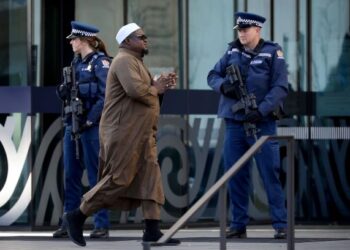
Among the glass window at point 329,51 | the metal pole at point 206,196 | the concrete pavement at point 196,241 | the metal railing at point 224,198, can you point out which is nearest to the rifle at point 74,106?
the concrete pavement at point 196,241

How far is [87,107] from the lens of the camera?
1177cm

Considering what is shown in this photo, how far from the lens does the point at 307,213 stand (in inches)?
567

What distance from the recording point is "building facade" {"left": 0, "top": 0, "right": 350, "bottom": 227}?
537 inches

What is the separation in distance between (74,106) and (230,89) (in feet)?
4.94

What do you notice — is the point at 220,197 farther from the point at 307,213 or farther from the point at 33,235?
the point at 307,213

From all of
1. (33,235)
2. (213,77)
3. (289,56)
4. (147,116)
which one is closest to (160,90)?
(147,116)

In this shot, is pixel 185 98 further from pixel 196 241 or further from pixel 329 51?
pixel 196 241

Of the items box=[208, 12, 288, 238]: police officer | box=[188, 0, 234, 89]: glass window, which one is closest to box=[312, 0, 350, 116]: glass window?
box=[188, 0, 234, 89]: glass window

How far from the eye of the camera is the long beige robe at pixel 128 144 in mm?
10102

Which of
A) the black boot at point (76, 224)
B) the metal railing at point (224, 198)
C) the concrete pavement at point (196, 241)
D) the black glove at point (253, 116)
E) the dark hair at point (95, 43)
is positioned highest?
the dark hair at point (95, 43)

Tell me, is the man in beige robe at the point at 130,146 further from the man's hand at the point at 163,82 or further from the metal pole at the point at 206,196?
the metal pole at the point at 206,196

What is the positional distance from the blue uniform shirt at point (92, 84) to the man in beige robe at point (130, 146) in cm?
135

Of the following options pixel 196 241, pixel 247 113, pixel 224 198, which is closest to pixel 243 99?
pixel 247 113

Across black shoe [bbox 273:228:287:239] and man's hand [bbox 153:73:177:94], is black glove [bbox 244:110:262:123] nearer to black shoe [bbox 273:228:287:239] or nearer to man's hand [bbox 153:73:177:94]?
black shoe [bbox 273:228:287:239]
